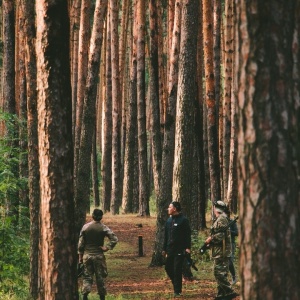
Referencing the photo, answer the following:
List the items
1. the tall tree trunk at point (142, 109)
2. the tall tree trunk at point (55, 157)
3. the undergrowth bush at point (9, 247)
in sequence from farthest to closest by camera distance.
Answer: the tall tree trunk at point (142, 109) → the undergrowth bush at point (9, 247) → the tall tree trunk at point (55, 157)

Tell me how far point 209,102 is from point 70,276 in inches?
595

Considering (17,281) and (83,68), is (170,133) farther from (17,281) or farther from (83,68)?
(17,281)

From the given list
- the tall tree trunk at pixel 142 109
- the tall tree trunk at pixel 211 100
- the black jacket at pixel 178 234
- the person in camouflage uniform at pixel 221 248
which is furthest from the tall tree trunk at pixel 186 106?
the tall tree trunk at pixel 142 109

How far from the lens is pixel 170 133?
1606 cm

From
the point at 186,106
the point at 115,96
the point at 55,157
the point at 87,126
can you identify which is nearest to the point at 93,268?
the point at 87,126

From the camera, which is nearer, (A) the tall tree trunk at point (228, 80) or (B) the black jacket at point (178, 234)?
(B) the black jacket at point (178, 234)

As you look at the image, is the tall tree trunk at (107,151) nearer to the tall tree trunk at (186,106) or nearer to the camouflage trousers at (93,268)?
the tall tree trunk at (186,106)

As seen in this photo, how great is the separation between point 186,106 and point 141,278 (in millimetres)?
3986

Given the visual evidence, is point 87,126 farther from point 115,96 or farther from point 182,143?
point 115,96

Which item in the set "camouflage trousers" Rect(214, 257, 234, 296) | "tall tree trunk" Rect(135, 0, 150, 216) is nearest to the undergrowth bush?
"camouflage trousers" Rect(214, 257, 234, 296)

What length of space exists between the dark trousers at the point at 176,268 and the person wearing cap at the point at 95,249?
132 centimetres

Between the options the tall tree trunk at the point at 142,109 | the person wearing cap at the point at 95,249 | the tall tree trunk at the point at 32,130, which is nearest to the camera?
the tall tree trunk at the point at 32,130

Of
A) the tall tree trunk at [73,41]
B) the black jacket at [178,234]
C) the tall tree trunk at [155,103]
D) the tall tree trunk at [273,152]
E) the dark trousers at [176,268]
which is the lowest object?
the dark trousers at [176,268]

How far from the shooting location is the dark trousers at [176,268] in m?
12.1
